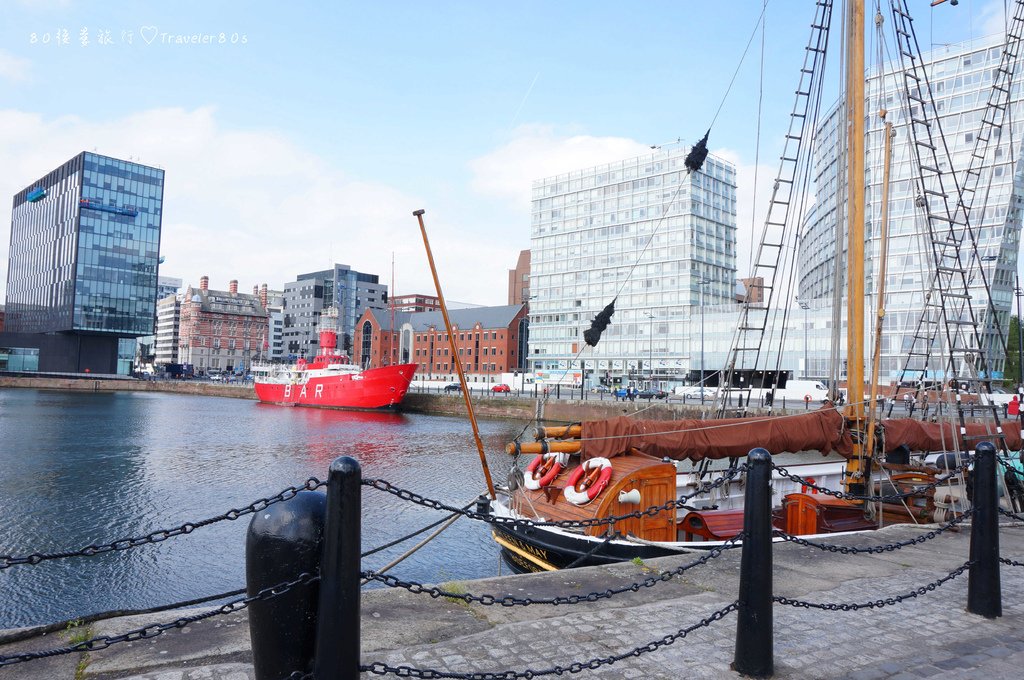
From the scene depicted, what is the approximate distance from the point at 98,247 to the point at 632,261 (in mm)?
71571

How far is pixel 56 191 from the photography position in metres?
97.1

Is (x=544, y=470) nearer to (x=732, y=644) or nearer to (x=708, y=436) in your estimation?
(x=708, y=436)

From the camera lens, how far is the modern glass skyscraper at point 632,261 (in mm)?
86312

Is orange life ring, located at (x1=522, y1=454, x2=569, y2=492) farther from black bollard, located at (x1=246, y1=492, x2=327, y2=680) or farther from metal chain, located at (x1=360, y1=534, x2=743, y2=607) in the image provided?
black bollard, located at (x1=246, y1=492, x2=327, y2=680)

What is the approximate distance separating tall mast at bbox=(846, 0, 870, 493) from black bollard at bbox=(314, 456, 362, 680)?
10.7 metres

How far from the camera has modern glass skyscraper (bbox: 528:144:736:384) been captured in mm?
86312

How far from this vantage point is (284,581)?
315cm

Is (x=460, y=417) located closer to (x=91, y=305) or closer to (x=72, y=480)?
(x=72, y=480)

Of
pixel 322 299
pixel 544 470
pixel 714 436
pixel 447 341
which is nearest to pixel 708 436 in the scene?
pixel 714 436

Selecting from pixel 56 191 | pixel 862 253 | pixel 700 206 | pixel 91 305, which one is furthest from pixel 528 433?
pixel 56 191

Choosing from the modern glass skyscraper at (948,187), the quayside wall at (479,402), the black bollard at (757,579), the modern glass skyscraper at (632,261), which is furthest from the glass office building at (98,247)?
the black bollard at (757,579)

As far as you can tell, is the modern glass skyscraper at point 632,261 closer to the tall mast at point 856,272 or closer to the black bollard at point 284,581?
the tall mast at point 856,272

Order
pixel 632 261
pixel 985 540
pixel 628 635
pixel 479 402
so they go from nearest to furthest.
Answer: pixel 628 635 < pixel 985 540 < pixel 479 402 < pixel 632 261

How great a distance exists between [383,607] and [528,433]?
3741 cm
